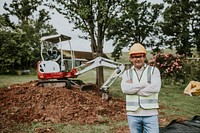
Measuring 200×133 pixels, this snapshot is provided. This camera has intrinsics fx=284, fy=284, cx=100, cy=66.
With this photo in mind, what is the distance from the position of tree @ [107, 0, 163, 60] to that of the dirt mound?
1095 inches

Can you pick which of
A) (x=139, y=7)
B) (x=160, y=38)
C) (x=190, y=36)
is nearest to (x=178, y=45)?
(x=190, y=36)

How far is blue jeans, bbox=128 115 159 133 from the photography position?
11.8 ft

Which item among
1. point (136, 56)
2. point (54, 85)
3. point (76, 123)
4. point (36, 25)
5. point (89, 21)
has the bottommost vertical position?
point (76, 123)

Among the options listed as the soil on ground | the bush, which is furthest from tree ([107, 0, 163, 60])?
the soil on ground

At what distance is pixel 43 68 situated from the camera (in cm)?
1109

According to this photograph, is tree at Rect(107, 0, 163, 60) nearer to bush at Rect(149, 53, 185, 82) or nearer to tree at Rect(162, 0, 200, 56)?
tree at Rect(162, 0, 200, 56)

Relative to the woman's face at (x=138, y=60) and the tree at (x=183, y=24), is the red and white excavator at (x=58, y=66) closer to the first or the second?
the woman's face at (x=138, y=60)

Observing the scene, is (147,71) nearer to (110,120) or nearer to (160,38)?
(110,120)

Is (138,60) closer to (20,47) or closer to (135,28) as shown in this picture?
(20,47)

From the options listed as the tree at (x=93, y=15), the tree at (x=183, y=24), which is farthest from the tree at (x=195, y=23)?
the tree at (x=93, y=15)

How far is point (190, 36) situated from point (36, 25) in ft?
71.5

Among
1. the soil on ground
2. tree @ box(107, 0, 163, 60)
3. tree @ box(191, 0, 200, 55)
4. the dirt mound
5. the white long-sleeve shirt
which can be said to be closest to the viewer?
the white long-sleeve shirt

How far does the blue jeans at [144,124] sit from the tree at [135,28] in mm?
33480

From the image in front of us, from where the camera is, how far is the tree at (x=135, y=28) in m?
37.4
